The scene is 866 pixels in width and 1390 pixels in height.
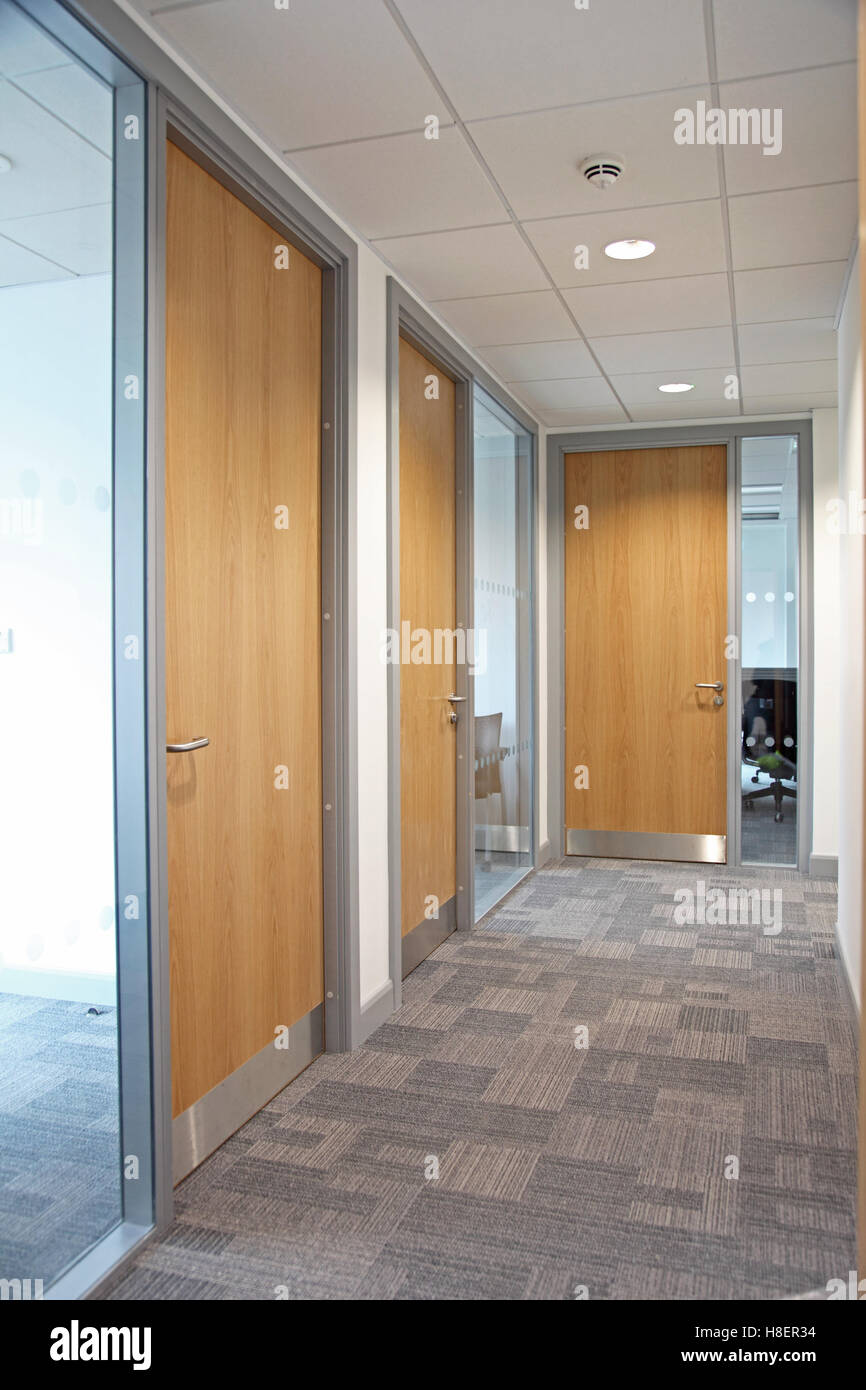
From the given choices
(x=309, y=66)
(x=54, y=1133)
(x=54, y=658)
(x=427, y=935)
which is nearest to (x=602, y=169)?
(x=309, y=66)

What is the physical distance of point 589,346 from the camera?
3580mm

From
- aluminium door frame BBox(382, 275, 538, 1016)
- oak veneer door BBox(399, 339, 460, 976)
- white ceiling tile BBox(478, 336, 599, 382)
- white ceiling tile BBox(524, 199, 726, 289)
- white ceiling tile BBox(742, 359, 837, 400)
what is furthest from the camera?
white ceiling tile BBox(742, 359, 837, 400)

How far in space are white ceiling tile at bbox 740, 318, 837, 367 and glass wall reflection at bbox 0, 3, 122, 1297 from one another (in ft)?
7.09

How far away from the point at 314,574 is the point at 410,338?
40.6 inches

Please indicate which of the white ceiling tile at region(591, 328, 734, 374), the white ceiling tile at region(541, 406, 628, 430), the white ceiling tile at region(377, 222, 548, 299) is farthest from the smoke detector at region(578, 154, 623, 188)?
the white ceiling tile at region(541, 406, 628, 430)

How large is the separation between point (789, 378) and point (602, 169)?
6.66ft

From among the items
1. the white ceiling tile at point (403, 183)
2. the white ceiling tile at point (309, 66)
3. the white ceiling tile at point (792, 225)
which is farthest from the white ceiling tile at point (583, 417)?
the white ceiling tile at point (309, 66)

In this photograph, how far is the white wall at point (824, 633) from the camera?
4.46m

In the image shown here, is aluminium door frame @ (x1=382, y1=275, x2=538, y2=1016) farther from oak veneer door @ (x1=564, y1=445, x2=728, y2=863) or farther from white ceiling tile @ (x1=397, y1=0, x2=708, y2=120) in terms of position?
white ceiling tile @ (x1=397, y1=0, x2=708, y2=120)

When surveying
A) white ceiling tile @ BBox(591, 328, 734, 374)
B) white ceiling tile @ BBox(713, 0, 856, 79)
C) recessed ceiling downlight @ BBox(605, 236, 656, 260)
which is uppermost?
white ceiling tile @ BBox(591, 328, 734, 374)

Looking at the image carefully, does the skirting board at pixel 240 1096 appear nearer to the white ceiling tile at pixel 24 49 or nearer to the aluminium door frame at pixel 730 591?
the white ceiling tile at pixel 24 49

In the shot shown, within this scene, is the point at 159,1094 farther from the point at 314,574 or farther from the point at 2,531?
the point at 314,574

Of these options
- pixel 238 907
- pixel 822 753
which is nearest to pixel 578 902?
pixel 822 753

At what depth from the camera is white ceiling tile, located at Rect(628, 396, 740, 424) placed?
173 inches
